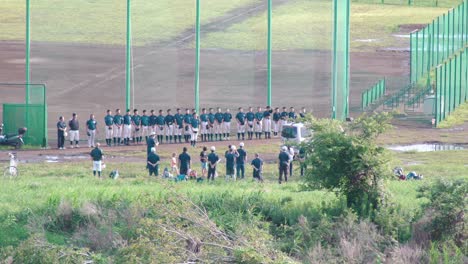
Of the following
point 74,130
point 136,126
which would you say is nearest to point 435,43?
point 136,126

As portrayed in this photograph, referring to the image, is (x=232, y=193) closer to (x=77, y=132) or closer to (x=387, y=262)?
(x=387, y=262)

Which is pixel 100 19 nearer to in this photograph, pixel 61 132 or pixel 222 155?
pixel 61 132

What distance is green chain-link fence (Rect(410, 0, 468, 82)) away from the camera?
52938 millimetres

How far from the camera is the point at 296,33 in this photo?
6000cm

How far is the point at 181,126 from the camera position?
4056 centimetres

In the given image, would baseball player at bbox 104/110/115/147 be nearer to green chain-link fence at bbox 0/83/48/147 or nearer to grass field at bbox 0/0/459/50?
green chain-link fence at bbox 0/83/48/147

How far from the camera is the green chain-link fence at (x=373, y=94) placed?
49.8 meters

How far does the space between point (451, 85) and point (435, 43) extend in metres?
5.33

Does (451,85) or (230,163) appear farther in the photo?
(451,85)

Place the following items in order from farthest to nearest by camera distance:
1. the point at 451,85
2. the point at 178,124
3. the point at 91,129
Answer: the point at 451,85 < the point at 178,124 < the point at 91,129

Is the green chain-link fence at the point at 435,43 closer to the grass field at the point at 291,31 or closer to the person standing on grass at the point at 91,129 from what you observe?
the grass field at the point at 291,31

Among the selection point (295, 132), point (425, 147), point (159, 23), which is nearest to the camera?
point (295, 132)

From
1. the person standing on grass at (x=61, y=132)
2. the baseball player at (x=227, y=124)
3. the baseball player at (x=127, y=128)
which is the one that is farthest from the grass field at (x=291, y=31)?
the person standing on grass at (x=61, y=132)

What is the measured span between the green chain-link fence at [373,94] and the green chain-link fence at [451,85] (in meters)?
3.53
